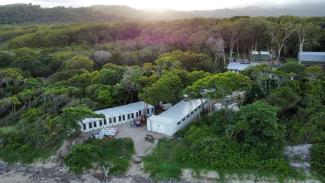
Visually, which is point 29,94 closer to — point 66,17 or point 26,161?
point 26,161

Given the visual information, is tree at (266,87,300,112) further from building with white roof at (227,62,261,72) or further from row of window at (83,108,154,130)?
building with white roof at (227,62,261,72)

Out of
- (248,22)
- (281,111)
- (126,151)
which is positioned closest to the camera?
(126,151)

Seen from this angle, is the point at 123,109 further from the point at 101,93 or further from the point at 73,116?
the point at 73,116

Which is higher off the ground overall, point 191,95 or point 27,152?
point 191,95

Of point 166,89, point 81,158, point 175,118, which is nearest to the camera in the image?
point 81,158

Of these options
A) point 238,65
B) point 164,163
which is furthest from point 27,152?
point 238,65

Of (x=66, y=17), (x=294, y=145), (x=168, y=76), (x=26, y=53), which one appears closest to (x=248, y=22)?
(x=168, y=76)

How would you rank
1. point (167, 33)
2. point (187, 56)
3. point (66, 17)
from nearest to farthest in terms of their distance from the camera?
point (187, 56) < point (167, 33) < point (66, 17)

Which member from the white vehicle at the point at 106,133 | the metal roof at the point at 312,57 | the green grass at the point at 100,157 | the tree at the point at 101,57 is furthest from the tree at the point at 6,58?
the metal roof at the point at 312,57
